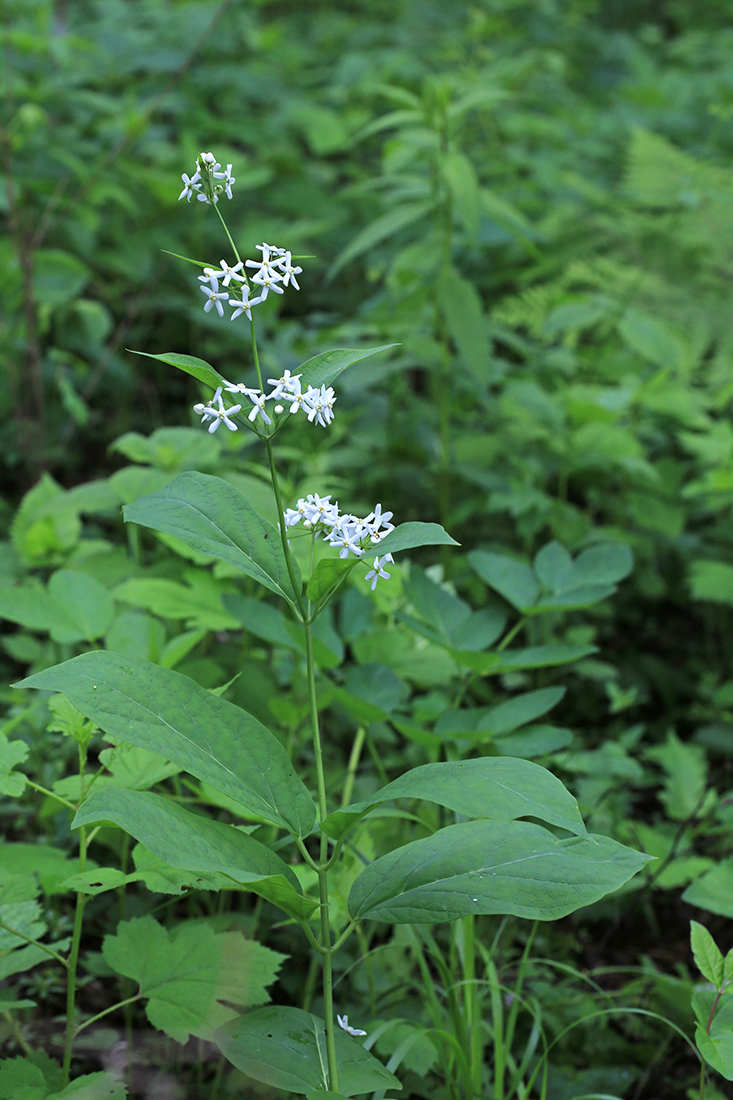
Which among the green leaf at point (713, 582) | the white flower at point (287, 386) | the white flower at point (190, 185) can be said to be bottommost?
the green leaf at point (713, 582)

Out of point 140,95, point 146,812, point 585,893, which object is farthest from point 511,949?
point 140,95

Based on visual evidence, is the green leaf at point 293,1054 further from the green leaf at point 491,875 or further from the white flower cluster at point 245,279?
the white flower cluster at point 245,279

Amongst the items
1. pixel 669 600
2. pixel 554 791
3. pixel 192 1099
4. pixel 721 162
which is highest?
pixel 721 162

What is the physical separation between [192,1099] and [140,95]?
158 inches

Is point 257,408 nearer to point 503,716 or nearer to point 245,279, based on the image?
point 245,279

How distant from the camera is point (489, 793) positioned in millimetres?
865

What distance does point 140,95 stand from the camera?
3920mm

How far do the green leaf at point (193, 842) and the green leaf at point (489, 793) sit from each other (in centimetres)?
8

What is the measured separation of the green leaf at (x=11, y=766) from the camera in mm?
1021

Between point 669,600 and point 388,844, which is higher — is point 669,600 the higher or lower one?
→ the higher one

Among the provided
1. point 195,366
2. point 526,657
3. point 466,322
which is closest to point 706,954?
point 526,657

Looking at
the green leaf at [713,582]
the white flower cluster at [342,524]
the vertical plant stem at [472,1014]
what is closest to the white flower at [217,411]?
the white flower cluster at [342,524]

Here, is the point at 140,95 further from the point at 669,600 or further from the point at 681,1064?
the point at 681,1064

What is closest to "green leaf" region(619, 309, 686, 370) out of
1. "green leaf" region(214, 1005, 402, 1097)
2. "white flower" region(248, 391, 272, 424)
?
"white flower" region(248, 391, 272, 424)
